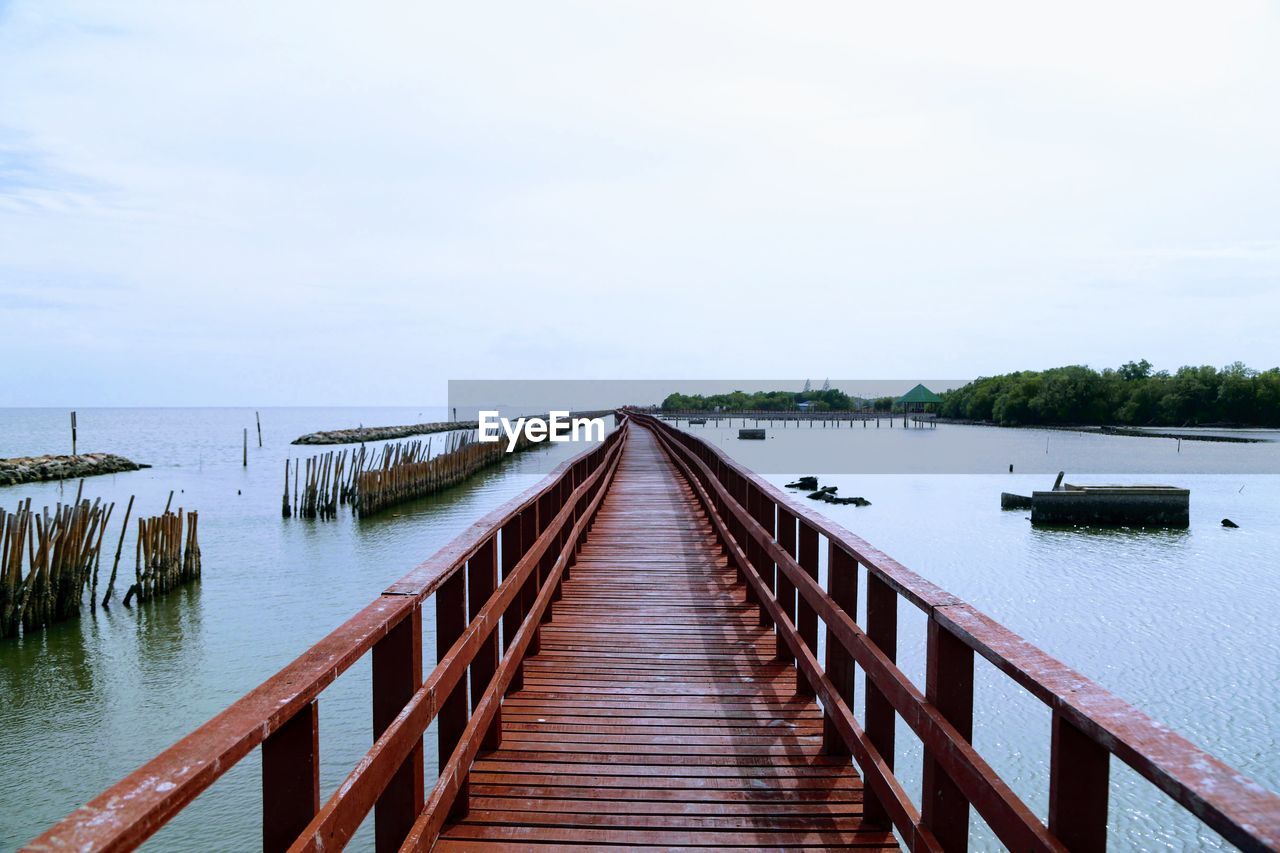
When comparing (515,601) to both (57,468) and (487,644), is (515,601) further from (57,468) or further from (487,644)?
(57,468)

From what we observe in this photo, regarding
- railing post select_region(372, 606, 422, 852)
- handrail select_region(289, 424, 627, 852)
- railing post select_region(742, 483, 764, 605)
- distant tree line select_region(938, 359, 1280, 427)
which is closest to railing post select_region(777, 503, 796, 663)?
railing post select_region(742, 483, 764, 605)

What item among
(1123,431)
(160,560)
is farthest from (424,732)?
(1123,431)

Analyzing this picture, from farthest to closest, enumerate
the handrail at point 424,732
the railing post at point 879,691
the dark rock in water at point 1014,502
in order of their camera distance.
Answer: the dark rock in water at point 1014,502 < the railing post at point 879,691 < the handrail at point 424,732

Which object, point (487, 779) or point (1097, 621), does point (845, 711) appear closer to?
point (487, 779)

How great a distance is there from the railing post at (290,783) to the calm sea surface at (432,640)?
616 centimetres

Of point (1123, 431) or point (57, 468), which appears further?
point (1123, 431)

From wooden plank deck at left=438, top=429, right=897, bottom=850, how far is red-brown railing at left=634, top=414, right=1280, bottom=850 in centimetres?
33

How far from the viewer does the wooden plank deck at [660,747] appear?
324cm

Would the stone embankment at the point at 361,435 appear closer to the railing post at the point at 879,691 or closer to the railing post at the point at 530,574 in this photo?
the railing post at the point at 530,574

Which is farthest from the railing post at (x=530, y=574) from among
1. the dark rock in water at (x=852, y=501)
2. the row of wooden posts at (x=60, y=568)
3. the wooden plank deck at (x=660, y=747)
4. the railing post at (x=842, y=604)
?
the dark rock in water at (x=852, y=501)

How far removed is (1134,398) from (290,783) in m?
140

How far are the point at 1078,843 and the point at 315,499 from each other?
92.9ft

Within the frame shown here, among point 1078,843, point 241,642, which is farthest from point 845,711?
point 241,642

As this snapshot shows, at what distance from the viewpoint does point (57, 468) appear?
44406 mm
